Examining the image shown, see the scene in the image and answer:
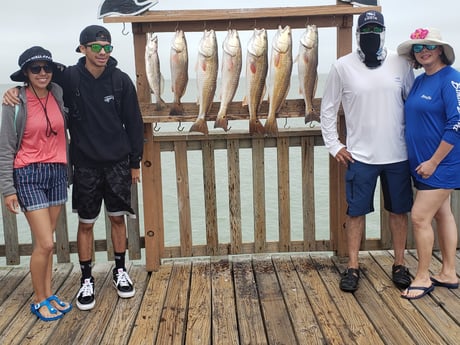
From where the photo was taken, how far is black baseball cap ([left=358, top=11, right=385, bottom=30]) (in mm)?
3314

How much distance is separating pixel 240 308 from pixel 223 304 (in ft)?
0.43

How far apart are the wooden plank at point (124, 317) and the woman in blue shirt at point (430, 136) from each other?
1.80 m

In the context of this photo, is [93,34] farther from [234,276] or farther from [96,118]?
[234,276]

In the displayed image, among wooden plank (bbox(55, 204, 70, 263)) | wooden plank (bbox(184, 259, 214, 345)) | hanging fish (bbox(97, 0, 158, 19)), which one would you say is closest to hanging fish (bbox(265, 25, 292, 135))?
hanging fish (bbox(97, 0, 158, 19))

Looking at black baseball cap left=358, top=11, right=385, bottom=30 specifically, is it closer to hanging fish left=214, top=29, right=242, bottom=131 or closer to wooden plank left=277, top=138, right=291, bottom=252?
hanging fish left=214, top=29, right=242, bottom=131

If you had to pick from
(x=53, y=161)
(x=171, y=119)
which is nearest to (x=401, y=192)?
(x=171, y=119)

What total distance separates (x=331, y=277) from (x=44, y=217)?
81.1 inches

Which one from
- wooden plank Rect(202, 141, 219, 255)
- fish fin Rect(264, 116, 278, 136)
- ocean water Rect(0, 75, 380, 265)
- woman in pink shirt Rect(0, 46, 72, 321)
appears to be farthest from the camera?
ocean water Rect(0, 75, 380, 265)

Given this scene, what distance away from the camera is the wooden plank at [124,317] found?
9.50ft

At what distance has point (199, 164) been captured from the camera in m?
16.2

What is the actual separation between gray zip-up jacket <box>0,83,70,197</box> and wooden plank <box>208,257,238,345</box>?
144 centimetres

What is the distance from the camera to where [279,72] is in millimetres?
3488

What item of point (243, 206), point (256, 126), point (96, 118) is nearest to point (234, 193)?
point (256, 126)

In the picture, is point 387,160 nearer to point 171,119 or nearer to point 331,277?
point 331,277
